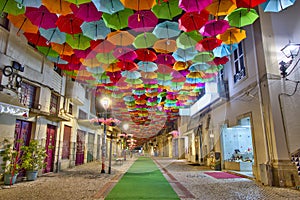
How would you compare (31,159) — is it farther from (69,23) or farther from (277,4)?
(277,4)

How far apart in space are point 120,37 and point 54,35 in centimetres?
187

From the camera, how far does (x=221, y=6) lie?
4695mm

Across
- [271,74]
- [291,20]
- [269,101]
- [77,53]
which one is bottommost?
[269,101]

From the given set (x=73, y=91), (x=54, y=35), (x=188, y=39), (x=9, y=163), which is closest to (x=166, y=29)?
(x=188, y=39)

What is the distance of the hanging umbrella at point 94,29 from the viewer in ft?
17.9

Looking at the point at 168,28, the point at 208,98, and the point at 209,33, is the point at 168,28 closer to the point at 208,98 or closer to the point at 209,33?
the point at 209,33

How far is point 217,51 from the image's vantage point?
706 centimetres

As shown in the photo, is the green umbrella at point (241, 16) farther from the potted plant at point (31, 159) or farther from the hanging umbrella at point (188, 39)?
the potted plant at point (31, 159)

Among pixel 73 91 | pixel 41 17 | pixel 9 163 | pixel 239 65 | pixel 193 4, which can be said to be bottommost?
pixel 9 163

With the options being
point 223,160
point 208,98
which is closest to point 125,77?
point 208,98

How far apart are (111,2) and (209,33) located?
270 cm

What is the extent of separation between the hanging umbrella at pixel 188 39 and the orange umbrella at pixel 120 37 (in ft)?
4.65

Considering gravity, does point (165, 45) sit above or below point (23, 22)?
below

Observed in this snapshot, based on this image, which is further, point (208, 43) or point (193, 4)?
point (208, 43)
